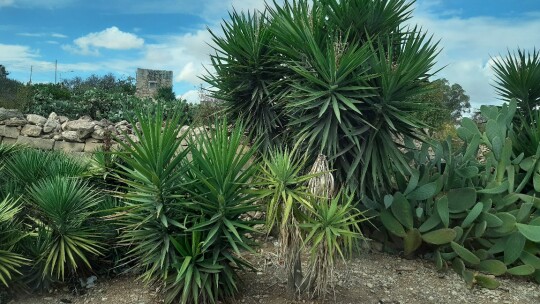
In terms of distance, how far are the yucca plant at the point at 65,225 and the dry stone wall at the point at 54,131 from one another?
16.5 ft

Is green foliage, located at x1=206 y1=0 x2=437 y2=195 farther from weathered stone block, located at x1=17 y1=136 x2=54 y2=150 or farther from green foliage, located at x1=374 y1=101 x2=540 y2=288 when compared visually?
weathered stone block, located at x1=17 y1=136 x2=54 y2=150

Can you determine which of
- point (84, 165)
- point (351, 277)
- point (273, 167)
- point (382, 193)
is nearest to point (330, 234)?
point (273, 167)

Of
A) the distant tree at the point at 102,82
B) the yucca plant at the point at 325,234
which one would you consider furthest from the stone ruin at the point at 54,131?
the distant tree at the point at 102,82

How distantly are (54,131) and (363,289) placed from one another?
27.3 ft

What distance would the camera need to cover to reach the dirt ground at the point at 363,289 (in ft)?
15.8

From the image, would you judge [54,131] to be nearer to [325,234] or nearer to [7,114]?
[7,114]

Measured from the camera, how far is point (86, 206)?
5094mm

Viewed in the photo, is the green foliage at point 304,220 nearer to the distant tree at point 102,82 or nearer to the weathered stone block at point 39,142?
the weathered stone block at point 39,142

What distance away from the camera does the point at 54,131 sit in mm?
10641

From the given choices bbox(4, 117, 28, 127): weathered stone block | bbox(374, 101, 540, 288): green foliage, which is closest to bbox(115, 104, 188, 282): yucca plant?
bbox(374, 101, 540, 288): green foliage

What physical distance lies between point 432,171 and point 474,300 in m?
1.79

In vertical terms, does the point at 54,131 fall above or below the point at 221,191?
above

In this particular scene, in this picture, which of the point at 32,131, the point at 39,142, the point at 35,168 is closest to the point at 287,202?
the point at 35,168

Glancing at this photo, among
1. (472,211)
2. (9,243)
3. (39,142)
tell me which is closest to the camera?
(9,243)
